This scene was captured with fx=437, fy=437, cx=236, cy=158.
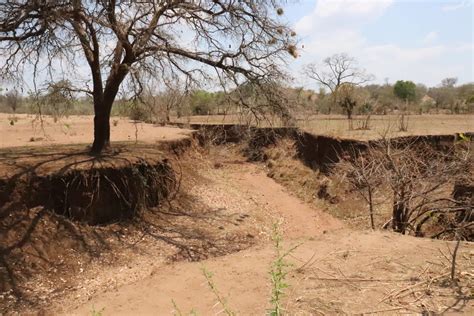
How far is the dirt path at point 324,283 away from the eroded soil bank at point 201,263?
1cm

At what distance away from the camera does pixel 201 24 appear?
1051 centimetres

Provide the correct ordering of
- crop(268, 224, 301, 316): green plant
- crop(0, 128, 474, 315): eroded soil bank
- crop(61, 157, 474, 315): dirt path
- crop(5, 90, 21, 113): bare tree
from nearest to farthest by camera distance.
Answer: crop(268, 224, 301, 316): green plant
crop(61, 157, 474, 315): dirt path
crop(0, 128, 474, 315): eroded soil bank
crop(5, 90, 21, 113): bare tree

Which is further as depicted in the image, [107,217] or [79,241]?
[107,217]

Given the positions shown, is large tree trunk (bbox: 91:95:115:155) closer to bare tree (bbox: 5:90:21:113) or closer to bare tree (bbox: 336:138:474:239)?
bare tree (bbox: 5:90:21:113)

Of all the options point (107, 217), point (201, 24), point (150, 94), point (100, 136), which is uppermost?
point (201, 24)

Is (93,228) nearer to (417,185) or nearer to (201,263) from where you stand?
(201,263)

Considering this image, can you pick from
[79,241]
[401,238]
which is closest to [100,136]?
[79,241]

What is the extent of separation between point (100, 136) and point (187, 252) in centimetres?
358

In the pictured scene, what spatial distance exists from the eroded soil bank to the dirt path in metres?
0.01

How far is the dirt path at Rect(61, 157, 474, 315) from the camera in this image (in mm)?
4375

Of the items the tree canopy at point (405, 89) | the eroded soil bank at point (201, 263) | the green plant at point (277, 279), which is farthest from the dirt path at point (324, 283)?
the tree canopy at point (405, 89)

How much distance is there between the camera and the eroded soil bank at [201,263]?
461 cm

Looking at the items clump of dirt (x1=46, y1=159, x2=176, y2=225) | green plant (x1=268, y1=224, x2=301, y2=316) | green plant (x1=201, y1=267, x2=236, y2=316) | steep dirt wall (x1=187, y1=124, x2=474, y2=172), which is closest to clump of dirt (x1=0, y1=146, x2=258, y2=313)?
clump of dirt (x1=46, y1=159, x2=176, y2=225)

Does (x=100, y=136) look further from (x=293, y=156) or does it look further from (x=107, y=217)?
(x=293, y=156)
